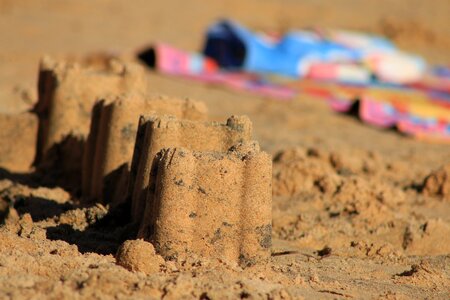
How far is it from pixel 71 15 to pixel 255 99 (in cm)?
518

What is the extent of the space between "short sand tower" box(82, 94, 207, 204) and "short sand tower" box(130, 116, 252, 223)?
555mm

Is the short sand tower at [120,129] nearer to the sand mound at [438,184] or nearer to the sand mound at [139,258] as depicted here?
the sand mound at [139,258]

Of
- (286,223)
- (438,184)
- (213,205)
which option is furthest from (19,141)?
(438,184)

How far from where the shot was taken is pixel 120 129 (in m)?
5.47

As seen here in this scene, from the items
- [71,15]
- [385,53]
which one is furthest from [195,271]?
[71,15]

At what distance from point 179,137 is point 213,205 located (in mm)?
685

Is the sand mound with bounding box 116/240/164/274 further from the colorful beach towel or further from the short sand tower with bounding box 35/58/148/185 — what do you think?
the colorful beach towel

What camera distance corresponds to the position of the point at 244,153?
4.36 m

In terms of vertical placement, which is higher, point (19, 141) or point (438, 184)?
point (438, 184)

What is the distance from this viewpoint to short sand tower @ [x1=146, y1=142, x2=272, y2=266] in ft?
13.8

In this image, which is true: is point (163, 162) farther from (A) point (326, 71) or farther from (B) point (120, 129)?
(A) point (326, 71)

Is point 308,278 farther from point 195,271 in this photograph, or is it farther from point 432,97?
point 432,97

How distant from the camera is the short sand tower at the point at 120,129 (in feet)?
17.9

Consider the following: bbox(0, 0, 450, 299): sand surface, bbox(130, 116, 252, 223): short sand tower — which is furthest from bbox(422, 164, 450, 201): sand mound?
bbox(130, 116, 252, 223): short sand tower
